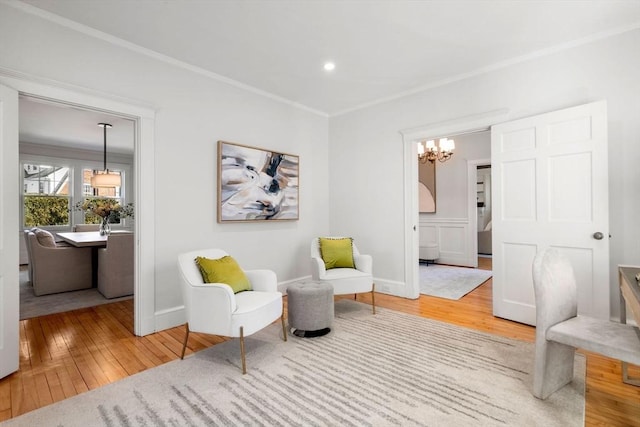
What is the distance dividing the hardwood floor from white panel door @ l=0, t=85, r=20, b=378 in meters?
0.22

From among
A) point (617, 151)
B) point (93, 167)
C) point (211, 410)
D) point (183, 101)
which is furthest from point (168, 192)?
point (93, 167)

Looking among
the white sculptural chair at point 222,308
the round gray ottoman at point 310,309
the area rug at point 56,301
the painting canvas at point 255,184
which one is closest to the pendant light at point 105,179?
the area rug at point 56,301

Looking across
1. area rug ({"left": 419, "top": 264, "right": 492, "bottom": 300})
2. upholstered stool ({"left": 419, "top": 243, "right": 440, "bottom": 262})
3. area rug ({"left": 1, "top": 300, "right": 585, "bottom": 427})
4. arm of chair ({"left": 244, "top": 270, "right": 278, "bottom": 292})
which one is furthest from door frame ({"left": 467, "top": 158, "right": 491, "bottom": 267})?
arm of chair ({"left": 244, "top": 270, "right": 278, "bottom": 292})

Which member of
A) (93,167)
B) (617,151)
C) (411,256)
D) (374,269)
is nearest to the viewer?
(617,151)

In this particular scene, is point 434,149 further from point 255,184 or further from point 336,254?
point 255,184

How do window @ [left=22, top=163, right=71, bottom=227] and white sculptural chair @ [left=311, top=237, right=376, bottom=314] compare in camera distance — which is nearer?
white sculptural chair @ [left=311, top=237, right=376, bottom=314]

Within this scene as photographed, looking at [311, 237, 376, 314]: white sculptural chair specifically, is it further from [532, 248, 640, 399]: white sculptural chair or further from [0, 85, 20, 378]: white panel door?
[0, 85, 20, 378]: white panel door

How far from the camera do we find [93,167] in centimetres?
727

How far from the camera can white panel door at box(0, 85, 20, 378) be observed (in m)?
2.12

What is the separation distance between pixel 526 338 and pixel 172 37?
4.10m

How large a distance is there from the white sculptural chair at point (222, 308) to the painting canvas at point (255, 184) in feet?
3.53

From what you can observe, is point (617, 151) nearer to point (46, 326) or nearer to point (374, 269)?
point (374, 269)

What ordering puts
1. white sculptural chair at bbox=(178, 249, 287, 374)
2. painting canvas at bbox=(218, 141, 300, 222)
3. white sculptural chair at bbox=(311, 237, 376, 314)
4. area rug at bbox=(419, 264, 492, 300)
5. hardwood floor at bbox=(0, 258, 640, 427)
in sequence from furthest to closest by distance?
area rug at bbox=(419, 264, 492, 300)
painting canvas at bbox=(218, 141, 300, 222)
white sculptural chair at bbox=(311, 237, 376, 314)
white sculptural chair at bbox=(178, 249, 287, 374)
hardwood floor at bbox=(0, 258, 640, 427)

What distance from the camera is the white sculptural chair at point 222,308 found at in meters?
2.24
